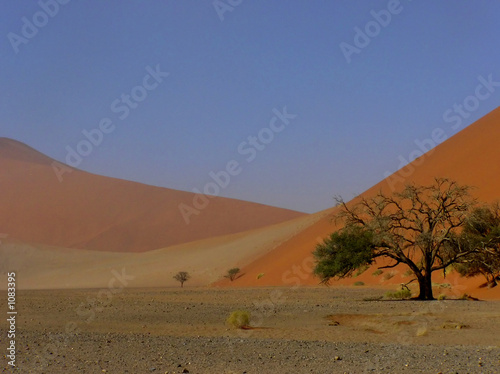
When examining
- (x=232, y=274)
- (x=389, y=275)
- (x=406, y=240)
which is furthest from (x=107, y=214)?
(x=406, y=240)

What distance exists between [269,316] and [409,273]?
16.5 meters

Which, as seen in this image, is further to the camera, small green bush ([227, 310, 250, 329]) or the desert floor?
small green bush ([227, 310, 250, 329])

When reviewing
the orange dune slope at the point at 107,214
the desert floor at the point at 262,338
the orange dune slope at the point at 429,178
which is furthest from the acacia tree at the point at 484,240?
the orange dune slope at the point at 107,214

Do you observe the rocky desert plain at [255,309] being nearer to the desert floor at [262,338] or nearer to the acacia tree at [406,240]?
the desert floor at [262,338]

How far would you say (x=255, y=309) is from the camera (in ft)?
67.8

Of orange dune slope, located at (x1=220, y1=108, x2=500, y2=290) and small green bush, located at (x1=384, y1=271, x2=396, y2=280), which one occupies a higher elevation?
orange dune slope, located at (x1=220, y1=108, x2=500, y2=290)

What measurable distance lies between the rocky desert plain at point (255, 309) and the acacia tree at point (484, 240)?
1.23 metres

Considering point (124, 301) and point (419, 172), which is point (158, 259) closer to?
point (419, 172)

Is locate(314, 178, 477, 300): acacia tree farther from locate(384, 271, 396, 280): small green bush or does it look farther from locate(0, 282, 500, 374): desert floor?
locate(384, 271, 396, 280): small green bush

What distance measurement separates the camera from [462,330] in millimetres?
15172

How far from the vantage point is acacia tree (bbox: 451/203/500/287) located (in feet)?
80.1

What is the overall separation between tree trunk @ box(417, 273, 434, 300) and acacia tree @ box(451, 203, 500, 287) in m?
1.48

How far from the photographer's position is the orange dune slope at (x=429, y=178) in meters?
43.3

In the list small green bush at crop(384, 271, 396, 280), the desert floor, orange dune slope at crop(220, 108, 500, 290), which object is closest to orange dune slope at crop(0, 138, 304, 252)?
orange dune slope at crop(220, 108, 500, 290)
